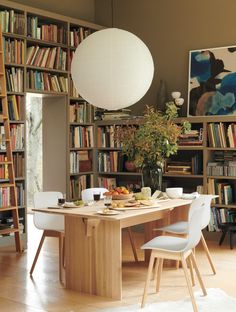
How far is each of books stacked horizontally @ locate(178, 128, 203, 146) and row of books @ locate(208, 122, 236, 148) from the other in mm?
132

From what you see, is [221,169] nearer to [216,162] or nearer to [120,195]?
[216,162]

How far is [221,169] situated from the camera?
6680mm

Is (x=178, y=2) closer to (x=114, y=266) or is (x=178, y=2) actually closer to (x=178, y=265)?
(x=178, y=265)

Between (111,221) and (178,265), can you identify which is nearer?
(111,221)

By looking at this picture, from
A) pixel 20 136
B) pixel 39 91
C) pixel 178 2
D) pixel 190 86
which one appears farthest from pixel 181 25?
pixel 20 136

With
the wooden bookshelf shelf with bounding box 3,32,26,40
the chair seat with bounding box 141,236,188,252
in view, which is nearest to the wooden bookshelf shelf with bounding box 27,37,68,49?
the wooden bookshelf shelf with bounding box 3,32,26,40

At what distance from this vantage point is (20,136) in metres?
6.62

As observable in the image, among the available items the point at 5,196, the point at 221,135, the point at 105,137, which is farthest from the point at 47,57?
the point at 221,135

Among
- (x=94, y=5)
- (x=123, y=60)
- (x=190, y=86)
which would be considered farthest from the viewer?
(x=94, y=5)

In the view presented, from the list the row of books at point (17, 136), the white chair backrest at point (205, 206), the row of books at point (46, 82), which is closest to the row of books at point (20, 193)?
the row of books at point (17, 136)

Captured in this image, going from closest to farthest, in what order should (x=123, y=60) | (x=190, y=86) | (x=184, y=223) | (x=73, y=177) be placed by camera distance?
(x=123, y=60) → (x=184, y=223) → (x=190, y=86) → (x=73, y=177)

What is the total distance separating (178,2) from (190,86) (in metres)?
1.21

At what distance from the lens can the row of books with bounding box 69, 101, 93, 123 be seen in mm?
7457

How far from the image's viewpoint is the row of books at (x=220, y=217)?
667cm
